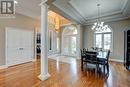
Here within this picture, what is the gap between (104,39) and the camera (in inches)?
273

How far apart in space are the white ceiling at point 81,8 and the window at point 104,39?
1.06m

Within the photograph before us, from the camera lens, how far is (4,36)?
15.6 feet

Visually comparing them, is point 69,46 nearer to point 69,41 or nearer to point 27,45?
point 69,41

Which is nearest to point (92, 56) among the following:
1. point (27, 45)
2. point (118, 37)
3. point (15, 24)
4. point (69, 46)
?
point (118, 37)

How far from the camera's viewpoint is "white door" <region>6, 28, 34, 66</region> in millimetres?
4938

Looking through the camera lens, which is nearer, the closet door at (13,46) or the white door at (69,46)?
the closet door at (13,46)

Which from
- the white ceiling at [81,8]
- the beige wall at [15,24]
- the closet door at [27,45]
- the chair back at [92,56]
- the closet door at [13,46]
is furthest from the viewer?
the closet door at [27,45]

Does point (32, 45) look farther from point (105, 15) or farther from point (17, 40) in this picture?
point (105, 15)

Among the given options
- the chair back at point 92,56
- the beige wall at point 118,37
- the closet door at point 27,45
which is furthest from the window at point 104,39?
the closet door at point 27,45

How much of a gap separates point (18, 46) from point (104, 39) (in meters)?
5.74

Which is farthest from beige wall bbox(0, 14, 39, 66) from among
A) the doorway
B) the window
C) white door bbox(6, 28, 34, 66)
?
the window

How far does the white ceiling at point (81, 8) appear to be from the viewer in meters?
4.09

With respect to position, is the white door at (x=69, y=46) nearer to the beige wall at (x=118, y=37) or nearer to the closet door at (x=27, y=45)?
the beige wall at (x=118, y=37)

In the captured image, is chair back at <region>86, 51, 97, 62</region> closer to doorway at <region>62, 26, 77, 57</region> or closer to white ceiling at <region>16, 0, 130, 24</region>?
white ceiling at <region>16, 0, 130, 24</region>
